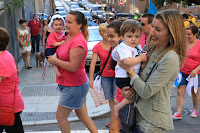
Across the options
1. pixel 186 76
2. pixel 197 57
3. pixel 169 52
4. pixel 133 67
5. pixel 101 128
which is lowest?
pixel 101 128

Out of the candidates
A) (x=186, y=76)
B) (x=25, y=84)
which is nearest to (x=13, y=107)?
(x=186, y=76)

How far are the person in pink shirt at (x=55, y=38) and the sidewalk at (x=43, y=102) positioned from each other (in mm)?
2325

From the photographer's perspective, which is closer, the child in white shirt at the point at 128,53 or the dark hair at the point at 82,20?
the child in white shirt at the point at 128,53

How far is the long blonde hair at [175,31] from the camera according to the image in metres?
2.63

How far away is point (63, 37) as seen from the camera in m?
4.55

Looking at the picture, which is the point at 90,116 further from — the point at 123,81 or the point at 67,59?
the point at 123,81

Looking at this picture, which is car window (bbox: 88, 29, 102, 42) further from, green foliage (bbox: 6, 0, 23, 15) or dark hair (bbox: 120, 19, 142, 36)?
dark hair (bbox: 120, 19, 142, 36)

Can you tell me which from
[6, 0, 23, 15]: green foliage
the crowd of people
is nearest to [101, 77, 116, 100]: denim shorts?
the crowd of people

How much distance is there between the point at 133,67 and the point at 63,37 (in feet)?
6.18

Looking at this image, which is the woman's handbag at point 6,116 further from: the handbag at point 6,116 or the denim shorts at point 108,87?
the denim shorts at point 108,87

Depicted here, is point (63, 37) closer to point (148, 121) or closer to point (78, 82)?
point (78, 82)

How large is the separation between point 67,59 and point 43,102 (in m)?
3.74

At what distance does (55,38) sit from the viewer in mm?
4387

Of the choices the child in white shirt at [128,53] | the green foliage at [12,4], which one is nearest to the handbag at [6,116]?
the child in white shirt at [128,53]
